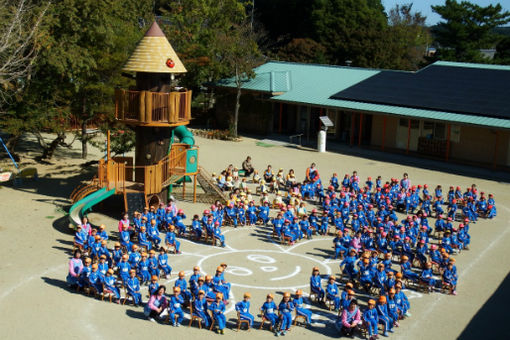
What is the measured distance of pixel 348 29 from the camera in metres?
60.4

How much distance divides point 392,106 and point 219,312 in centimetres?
2391

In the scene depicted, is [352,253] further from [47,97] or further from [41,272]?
[47,97]

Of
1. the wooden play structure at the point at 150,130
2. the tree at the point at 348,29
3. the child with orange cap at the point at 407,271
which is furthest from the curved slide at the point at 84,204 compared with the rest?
the tree at the point at 348,29

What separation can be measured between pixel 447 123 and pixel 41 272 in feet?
75.2

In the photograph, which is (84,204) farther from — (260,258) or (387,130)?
(387,130)

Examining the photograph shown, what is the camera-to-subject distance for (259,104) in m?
41.7

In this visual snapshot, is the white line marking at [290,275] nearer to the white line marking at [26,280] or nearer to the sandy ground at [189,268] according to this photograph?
the sandy ground at [189,268]

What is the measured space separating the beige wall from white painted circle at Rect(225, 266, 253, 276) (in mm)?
21643

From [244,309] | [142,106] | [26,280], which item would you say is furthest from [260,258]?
[142,106]

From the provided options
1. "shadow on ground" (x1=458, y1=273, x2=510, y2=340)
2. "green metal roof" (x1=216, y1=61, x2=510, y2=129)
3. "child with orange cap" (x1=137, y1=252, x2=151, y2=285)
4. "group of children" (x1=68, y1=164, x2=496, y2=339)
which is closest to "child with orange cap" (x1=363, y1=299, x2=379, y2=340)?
"group of children" (x1=68, y1=164, x2=496, y2=339)

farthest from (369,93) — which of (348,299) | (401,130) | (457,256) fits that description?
(348,299)

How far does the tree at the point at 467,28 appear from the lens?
180ft

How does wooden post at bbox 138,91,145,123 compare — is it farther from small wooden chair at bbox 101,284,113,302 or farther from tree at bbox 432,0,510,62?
tree at bbox 432,0,510,62

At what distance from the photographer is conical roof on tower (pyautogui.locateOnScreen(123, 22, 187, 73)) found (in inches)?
850
